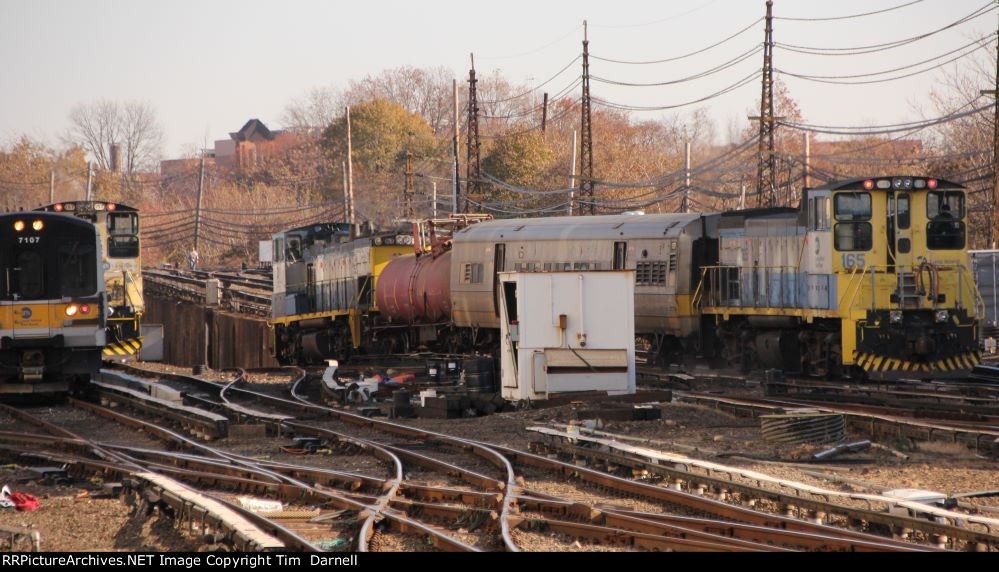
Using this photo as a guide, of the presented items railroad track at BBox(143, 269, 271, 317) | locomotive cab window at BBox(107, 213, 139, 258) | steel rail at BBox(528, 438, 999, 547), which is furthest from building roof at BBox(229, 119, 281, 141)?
steel rail at BBox(528, 438, 999, 547)

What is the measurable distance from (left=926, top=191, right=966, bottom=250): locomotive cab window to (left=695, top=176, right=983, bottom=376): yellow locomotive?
18mm

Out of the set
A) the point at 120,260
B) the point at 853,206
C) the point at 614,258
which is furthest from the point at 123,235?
the point at 853,206

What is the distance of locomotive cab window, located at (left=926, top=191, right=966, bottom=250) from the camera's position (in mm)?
21938

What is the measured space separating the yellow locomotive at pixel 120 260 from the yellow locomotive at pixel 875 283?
1711 cm

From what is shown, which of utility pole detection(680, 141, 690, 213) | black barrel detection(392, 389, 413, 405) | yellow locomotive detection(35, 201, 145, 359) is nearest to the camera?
black barrel detection(392, 389, 413, 405)

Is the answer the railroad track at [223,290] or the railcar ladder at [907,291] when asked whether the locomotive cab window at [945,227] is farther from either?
the railroad track at [223,290]

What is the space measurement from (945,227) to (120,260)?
21859 mm

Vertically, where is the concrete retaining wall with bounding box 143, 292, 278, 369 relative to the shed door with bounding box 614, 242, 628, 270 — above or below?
below

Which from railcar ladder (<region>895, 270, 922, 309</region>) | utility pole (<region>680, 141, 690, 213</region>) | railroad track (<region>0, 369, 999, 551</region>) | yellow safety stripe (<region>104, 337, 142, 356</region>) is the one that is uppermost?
utility pole (<region>680, 141, 690, 213</region>)

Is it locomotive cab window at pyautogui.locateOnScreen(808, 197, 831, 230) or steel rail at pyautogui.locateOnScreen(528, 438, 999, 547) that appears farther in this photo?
locomotive cab window at pyautogui.locateOnScreen(808, 197, 831, 230)

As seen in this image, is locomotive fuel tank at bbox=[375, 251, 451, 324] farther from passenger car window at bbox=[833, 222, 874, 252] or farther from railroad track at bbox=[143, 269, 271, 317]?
railroad track at bbox=[143, 269, 271, 317]

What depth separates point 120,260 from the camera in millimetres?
33188

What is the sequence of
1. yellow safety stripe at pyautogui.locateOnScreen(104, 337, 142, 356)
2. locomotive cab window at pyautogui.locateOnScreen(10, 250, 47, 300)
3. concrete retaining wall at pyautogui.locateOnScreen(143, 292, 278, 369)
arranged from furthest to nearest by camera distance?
concrete retaining wall at pyautogui.locateOnScreen(143, 292, 278, 369) < yellow safety stripe at pyautogui.locateOnScreen(104, 337, 142, 356) < locomotive cab window at pyautogui.locateOnScreen(10, 250, 47, 300)
